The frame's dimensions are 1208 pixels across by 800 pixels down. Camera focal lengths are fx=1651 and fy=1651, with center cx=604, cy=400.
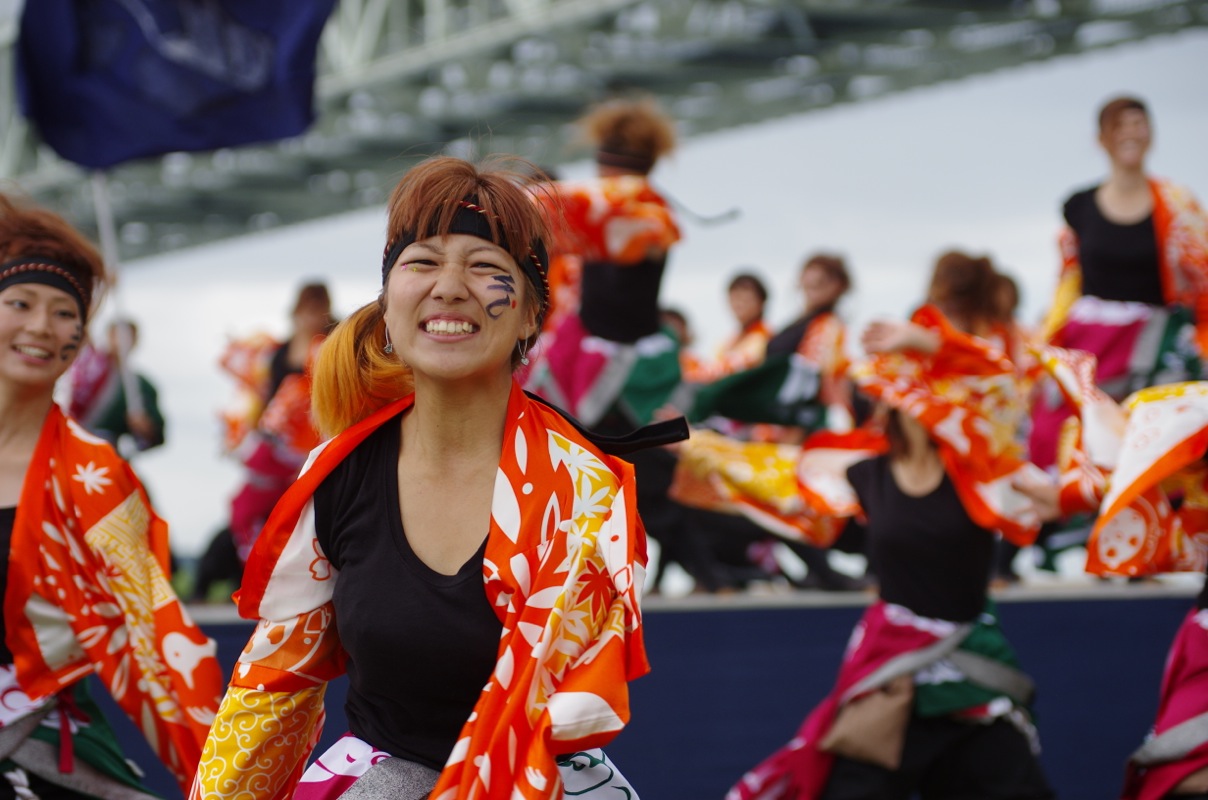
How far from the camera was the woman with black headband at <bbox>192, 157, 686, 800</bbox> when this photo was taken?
2096 millimetres

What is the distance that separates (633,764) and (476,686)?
281 cm

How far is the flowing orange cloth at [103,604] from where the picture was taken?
2955mm

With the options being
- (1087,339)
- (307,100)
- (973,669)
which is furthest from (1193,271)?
(307,100)

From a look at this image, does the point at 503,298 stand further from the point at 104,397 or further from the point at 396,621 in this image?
the point at 104,397

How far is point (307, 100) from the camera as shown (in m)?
5.90

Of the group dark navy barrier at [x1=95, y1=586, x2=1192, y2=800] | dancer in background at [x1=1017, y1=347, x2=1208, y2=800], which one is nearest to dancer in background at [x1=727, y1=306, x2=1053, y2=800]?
dancer in background at [x1=1017, y1=347, x2=1208, y2=800]

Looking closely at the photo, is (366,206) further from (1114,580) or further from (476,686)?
(476,686)

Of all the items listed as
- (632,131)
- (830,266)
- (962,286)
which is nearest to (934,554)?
(962,286)

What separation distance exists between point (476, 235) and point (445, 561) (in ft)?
1.44

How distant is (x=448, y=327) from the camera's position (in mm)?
2172

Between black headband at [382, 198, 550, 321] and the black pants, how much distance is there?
2.20 m

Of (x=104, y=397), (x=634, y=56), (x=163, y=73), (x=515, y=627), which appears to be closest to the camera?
(x=515, y=627)

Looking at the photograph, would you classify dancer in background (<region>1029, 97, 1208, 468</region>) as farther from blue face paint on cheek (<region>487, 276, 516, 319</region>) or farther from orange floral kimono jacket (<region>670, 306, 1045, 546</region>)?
blue face paint on cheek (<region>487, 276, 516, 319</region>)

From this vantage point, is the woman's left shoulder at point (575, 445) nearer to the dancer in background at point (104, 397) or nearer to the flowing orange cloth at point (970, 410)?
the flowing orange cloth at point (970, 410)
